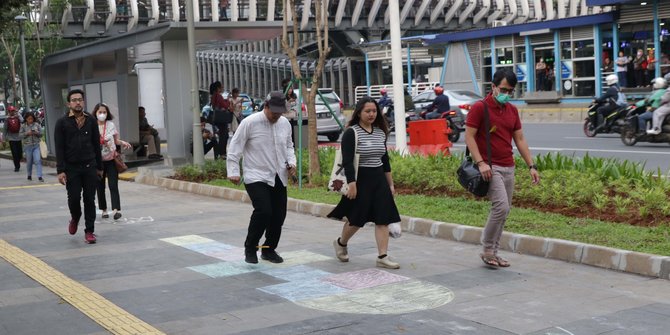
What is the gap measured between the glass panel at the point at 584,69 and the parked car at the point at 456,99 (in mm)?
7079

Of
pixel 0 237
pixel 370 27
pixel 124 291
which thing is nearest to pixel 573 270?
pixel 124 291

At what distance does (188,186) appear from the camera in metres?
17.1

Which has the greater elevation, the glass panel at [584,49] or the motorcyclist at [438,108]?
the glass panel at [584,49]

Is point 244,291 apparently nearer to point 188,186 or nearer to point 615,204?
point 615,204

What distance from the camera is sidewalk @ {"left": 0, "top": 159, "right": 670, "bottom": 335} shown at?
21.8ft

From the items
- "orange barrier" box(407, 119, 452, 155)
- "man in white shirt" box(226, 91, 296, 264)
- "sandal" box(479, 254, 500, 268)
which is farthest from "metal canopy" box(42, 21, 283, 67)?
"sandal" box(479, 254, 500, 268)

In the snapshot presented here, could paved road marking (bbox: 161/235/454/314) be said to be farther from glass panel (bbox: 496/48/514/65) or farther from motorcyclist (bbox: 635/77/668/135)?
glass panel (bbox: 496/48/514/65)

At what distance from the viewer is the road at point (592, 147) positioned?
17.1 m

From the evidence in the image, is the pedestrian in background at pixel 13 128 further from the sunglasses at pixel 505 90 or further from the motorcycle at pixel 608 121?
the sunglasses at pixel 505 90

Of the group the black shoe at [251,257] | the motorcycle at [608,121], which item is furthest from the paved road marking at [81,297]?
the motorcycle at [608,121]

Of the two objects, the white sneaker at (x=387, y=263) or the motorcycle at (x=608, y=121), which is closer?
the white sneaker at (x=387, y=263)

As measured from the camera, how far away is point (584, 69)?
35531 millimetres

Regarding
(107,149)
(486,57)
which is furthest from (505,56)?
(107,149)

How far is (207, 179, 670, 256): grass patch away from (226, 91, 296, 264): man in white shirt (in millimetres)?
2502
